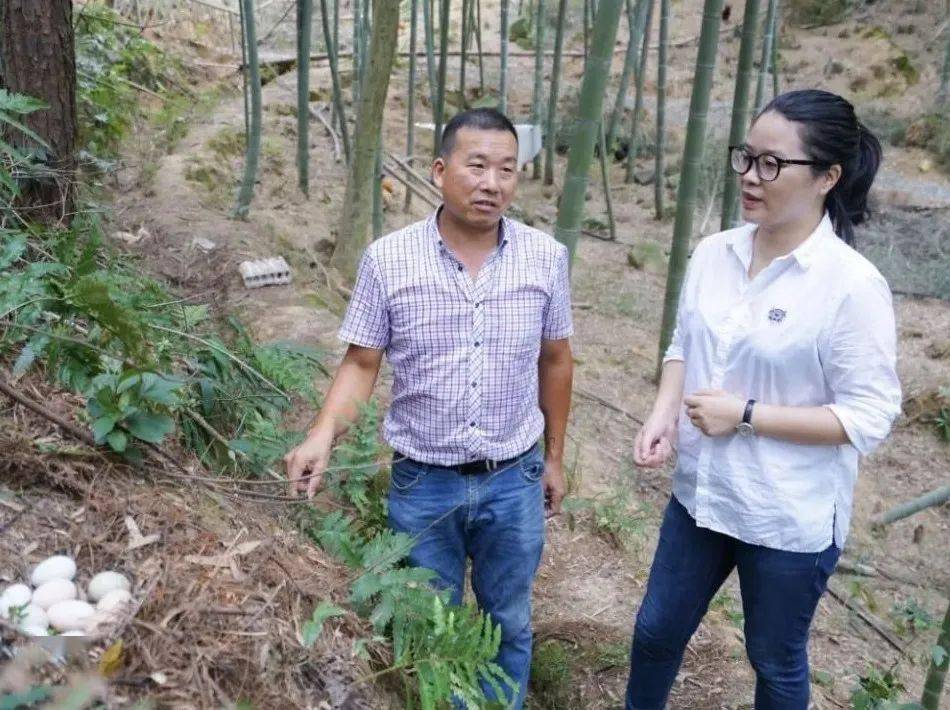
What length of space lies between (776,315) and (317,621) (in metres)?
1.03

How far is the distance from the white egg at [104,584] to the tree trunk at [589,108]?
7.06 ft

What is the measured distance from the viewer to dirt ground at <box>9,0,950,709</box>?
9.70ft

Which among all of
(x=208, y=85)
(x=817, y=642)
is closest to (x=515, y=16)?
(x=208, y=85)

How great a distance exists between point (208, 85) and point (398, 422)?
32.5 ft

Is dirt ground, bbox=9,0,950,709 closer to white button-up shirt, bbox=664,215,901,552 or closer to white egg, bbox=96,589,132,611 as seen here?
white button-up shirt, bbox=664,215,901,552

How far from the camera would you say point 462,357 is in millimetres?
1892

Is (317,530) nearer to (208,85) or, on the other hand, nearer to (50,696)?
(50,696)

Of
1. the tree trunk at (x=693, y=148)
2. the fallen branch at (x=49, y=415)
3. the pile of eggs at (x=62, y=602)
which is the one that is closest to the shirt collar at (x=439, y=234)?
the fallen branch at (x=49, y=415)

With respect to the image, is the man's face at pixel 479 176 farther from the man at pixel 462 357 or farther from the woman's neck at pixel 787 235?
the woman's neck at pixel 787 235

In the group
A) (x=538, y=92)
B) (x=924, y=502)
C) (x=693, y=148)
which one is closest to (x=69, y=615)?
(x=924, y=502)

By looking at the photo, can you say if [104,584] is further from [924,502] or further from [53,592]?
[924,502]

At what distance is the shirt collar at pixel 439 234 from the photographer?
1.90 meters

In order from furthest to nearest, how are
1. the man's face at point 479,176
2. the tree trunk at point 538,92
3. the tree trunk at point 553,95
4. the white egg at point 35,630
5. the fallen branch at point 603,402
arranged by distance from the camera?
the tree trunk at point 538,92 < the tree trunk at point 553,95 < the fallen branch at point 603,402 < the man's face at point 479,176 < the white egg at point 35,630

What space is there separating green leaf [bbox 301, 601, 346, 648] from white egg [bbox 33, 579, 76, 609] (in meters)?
0.36
